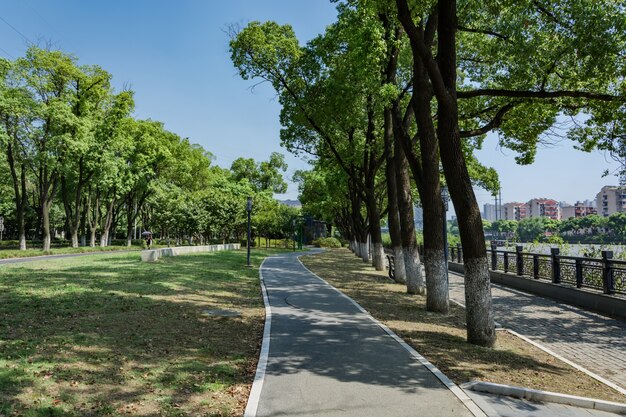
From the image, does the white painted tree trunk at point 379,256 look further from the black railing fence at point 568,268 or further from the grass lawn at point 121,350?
the grass lawn at point 121,350

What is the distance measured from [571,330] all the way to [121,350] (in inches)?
362

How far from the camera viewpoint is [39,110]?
3192cm

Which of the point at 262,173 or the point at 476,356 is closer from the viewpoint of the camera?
the point at 476,356

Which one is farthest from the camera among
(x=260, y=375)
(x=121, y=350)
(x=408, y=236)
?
(x=408, y=236)

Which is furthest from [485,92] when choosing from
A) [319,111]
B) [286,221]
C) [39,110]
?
[286,221]

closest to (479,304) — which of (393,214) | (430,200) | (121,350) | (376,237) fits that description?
(430,200)

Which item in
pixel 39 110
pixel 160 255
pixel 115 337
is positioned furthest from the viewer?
pixel 39 110

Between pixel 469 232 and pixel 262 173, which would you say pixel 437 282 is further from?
pixel 262 173

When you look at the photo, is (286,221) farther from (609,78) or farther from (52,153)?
(609,78)

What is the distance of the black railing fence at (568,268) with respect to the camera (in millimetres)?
12016

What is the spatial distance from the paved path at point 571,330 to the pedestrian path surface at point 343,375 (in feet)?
10.5

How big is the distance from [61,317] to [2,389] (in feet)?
12.4

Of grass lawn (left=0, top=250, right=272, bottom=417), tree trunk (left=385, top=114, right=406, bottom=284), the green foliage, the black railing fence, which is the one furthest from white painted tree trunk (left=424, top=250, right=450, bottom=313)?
the green foliage

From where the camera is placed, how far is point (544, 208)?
165125 millimetres
